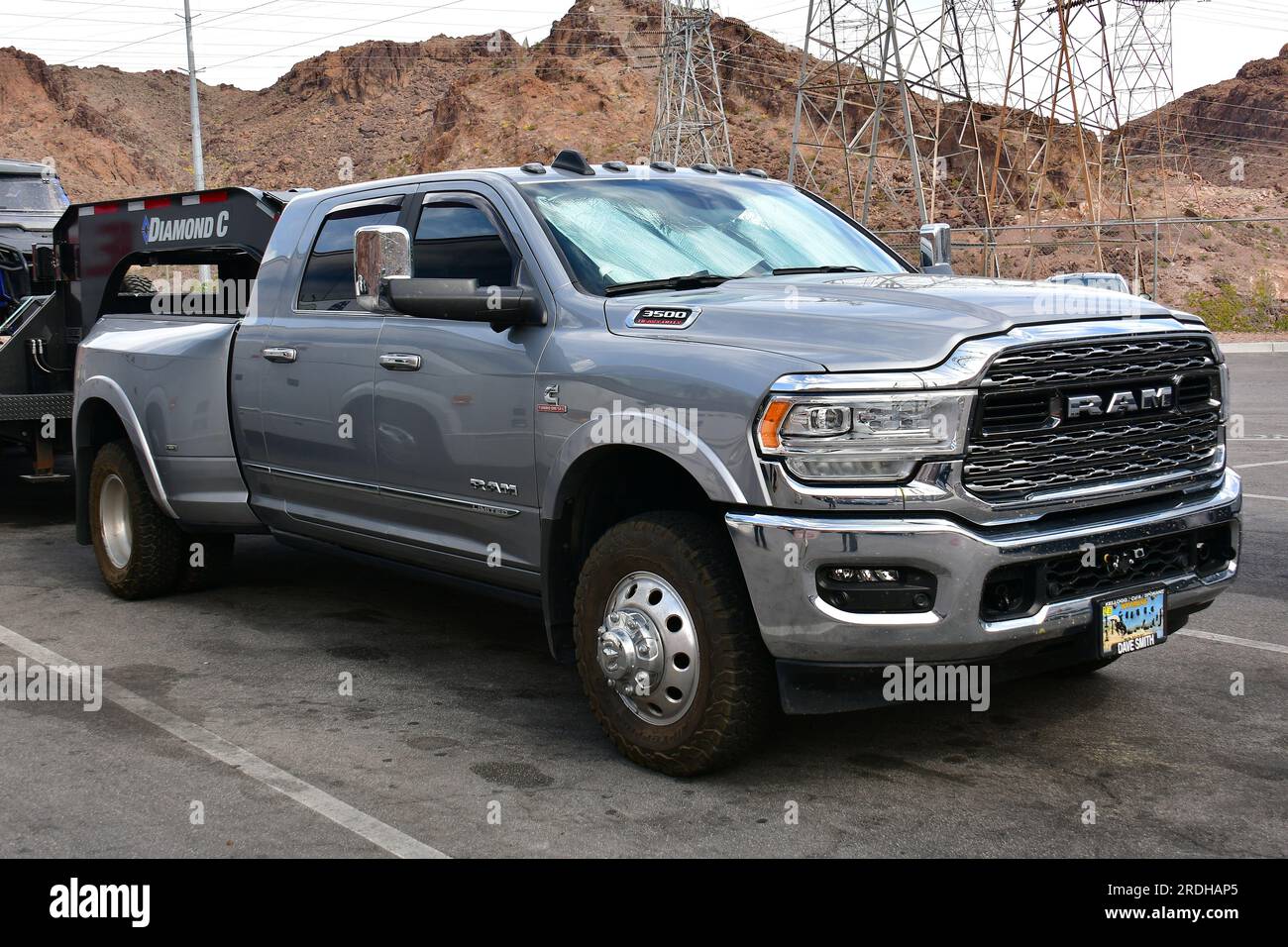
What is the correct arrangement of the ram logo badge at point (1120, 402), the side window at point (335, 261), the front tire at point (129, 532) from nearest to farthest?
the ram logo badge at point (1120, 402), the side window at point (335, 261), the front tire at point (129, 532)

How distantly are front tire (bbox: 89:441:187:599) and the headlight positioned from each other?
4342 millimetres

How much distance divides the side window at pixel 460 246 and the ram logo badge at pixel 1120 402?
2.16m

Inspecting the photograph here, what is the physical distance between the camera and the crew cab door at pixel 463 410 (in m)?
5.24

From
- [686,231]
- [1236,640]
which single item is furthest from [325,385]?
[1236,640]

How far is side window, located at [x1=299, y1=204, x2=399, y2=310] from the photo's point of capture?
6211mm

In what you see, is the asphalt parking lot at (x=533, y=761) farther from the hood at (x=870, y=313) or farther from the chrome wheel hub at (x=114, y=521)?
the hood at (x=870, y=313)

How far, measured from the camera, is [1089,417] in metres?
4.43

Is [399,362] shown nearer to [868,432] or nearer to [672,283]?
[672,283]

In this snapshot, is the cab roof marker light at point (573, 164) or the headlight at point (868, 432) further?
the cab roof marker light at point (573, 164)

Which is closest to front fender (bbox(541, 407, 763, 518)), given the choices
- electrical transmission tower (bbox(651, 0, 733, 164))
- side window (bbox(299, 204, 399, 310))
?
side window (bbox(299, 204, 399, 310))

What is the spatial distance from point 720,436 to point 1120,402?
1257 millimetres

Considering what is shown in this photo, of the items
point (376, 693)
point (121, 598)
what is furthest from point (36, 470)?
point (376, 693)

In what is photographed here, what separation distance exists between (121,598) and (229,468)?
4.22ft

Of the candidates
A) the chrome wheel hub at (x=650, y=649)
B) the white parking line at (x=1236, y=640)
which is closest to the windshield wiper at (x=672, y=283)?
the chrome wheel hub at (x=650, y=649)
